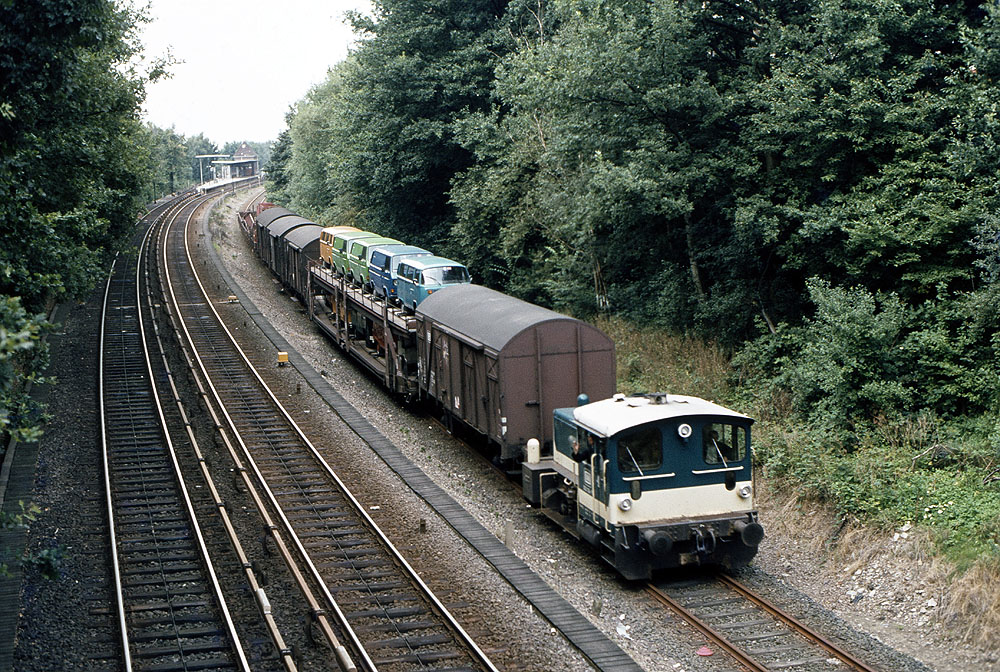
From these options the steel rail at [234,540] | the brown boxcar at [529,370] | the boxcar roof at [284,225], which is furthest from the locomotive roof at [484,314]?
the boxcar roof at [284,225]

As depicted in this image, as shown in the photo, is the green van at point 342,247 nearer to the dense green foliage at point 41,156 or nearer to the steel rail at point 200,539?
the steel rail at point 200,539

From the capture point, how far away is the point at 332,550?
48.9 ft

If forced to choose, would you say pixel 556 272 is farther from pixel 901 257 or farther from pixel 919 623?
pixel 919 623

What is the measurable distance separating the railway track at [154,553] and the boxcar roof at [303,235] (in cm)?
1264

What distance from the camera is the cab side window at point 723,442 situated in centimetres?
1302

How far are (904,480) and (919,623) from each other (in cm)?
322

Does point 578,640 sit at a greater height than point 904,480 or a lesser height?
lesser

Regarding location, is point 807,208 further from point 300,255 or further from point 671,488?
point 300,255

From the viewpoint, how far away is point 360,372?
28.5m

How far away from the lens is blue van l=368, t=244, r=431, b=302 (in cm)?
2766

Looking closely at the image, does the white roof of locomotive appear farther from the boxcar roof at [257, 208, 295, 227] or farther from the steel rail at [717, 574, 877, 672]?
the boxcar roof at [257, 208, 295, 227]

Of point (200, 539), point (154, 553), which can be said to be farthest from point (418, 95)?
point (154, 553)

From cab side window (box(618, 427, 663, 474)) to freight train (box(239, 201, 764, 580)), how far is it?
0.05ft

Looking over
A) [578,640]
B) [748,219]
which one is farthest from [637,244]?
[578,640]
